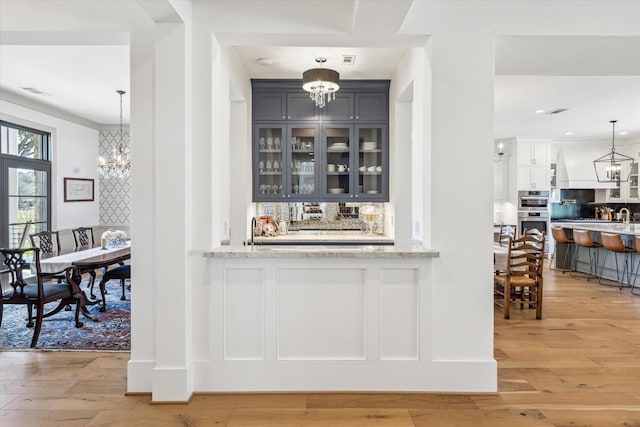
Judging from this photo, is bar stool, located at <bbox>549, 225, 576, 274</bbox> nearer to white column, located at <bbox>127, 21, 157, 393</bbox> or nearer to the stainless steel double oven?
the stainless steel double oven

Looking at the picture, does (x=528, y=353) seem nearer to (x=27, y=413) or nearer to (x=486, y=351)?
(x=486, y=351)

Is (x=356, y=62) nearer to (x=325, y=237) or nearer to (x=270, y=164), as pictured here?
(x=270, y=164)

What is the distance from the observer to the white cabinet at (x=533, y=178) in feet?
31.1

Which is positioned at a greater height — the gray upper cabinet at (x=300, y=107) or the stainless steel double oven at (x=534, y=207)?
the gray upper cabinet at (x=300, y=107)

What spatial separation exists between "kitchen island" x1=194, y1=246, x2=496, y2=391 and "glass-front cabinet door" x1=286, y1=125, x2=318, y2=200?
2.22 metres

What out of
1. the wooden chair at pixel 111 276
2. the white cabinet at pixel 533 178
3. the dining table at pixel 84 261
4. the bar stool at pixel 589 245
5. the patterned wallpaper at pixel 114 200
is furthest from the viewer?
the white cabinet at pixel 533 178

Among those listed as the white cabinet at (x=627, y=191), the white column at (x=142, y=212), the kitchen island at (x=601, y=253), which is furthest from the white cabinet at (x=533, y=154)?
the white column at (x=142, y=212)

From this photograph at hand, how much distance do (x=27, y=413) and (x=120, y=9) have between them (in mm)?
2631

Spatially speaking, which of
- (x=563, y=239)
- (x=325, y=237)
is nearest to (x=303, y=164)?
(x=325, y=237)

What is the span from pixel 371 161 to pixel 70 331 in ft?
Result: 12.4

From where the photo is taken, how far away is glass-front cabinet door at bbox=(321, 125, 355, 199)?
4.98 meters

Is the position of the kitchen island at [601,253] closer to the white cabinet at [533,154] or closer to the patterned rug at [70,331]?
the white cabinet at [533,154]

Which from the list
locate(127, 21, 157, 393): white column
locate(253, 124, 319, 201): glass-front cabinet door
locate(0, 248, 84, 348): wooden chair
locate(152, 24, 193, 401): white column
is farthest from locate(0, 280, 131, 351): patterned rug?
locate(253, 124, 319, 201): glass-front cabinet door

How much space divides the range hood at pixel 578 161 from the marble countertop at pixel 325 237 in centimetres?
686
